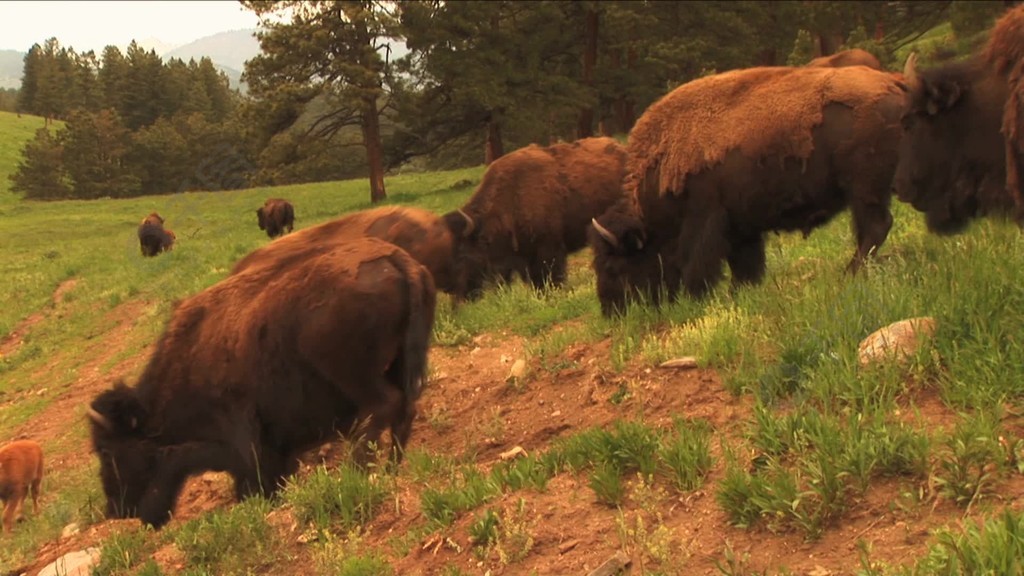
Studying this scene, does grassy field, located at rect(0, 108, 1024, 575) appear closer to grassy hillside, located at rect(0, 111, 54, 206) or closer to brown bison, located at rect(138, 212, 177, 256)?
brown bison, located at rect(138, 212, 177, 256)

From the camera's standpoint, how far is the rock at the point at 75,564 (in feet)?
15.2

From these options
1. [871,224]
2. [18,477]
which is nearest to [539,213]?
[871,224]

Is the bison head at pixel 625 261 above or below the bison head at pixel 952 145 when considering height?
below

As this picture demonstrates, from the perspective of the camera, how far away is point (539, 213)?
35.9 feet

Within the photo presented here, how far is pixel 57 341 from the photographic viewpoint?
1446 cm

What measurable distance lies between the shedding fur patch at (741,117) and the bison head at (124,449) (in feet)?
15.3

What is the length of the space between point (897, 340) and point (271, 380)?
384 centimetres

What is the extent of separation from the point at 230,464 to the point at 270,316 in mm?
1063

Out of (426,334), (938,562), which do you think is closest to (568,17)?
(426,334)

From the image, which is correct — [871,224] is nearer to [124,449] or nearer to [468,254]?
[468,254]

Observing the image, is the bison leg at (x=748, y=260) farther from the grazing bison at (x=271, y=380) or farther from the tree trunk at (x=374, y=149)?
the tree trunk at (x=374, y=149)

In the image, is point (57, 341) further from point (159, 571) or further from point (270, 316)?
point (159, 571)

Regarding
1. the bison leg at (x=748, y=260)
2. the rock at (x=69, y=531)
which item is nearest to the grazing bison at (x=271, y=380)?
the rock at (x=69, y=531)

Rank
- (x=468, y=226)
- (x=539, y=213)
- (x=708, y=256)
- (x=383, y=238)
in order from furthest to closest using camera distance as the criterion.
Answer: (x=539, y=213) → (x=468, y=226) → (x=383, y=238) → (x=708, y=256)
